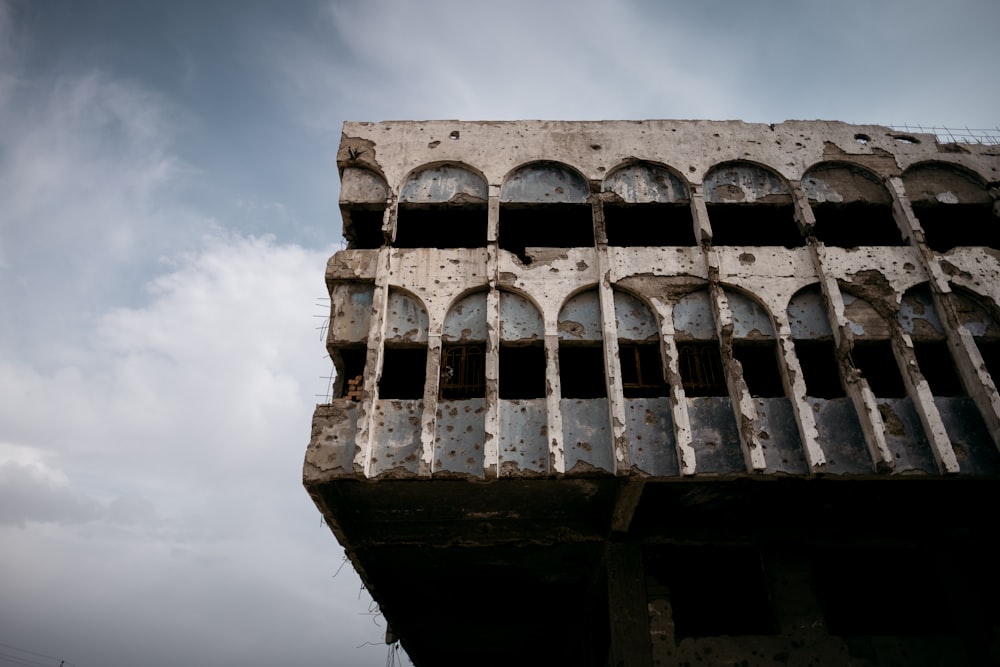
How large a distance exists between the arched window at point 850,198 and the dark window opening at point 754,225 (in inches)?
17.5

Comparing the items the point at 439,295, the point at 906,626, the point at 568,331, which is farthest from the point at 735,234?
the point at 906,626

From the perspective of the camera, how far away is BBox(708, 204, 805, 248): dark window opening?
39.5ft

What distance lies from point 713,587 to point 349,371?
653 cm

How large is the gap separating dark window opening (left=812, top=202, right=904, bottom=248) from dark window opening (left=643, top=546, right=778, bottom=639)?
540 cm

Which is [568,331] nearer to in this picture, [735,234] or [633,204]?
[633,204]

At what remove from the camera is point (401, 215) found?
1223 centimetres

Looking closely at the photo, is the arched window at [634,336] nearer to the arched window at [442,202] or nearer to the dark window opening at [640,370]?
the dark window opening at [640,370]

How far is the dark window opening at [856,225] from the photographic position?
39.7 feet

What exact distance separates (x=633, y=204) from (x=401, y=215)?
3951 mm

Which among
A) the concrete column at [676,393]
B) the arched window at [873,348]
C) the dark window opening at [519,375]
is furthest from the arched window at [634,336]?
the arched window at [873,348]

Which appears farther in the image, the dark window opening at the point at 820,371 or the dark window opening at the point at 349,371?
the dark window opening at the point at 820,371

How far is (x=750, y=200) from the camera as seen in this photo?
39.3 ft

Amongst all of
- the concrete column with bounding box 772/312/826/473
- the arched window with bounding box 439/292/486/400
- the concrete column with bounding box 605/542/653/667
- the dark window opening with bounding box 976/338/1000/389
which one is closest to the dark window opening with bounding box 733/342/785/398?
the concrete column with bounding box 772/312/826/473

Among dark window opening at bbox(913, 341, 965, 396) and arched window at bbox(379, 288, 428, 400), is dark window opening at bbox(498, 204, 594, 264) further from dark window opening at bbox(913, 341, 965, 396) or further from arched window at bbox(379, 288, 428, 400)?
dark window opening at bbox(913, 341, 965, 396)
